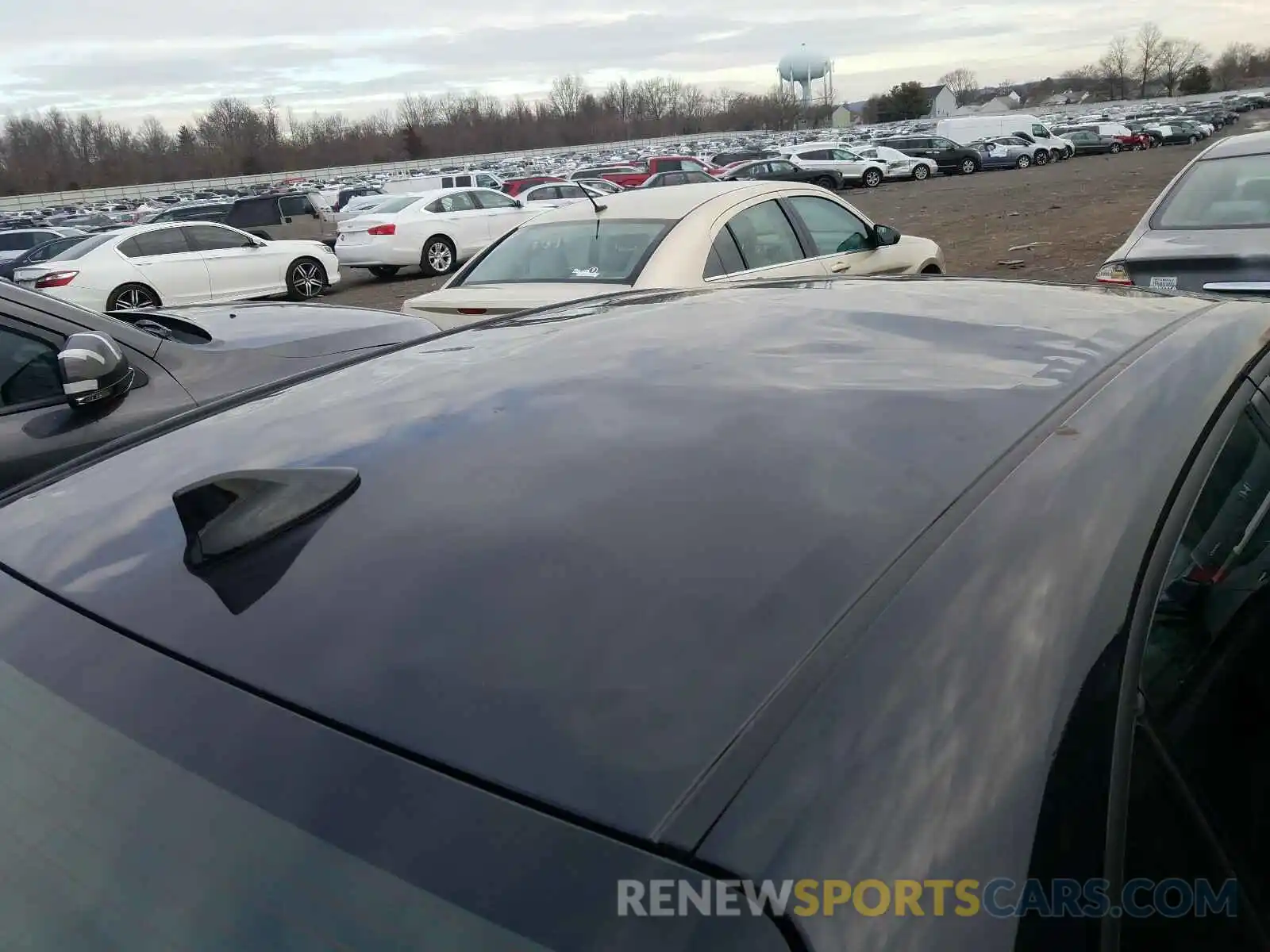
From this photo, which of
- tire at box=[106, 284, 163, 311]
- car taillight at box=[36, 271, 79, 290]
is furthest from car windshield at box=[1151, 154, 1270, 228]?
car taillight at box=[36, 271, 79, 290]

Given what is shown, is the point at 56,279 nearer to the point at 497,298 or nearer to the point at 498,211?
the point at 498,211

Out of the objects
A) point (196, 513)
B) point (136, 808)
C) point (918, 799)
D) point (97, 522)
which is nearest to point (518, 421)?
point (196, 513)

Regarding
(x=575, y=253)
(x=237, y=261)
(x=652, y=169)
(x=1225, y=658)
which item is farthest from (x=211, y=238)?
(x=652, y=169)

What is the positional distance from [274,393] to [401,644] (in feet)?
4.08

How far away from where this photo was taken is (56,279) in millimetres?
13711

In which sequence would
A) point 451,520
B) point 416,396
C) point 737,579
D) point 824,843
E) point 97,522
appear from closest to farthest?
point 824,843
point 737,579
point 451,520
point 97,522
point 416,396

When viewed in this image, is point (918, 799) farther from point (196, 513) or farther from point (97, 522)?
point (97, 522)

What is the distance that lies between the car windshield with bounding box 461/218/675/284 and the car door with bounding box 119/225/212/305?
9.48 m

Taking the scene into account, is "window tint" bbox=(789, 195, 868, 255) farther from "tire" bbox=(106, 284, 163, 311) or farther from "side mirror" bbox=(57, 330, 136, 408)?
"tire" bbox=(106, 284, 163, 311)

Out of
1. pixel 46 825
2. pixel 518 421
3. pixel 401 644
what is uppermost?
pixel 518 421

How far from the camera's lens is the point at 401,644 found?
113 cm

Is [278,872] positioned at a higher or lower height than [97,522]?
lower

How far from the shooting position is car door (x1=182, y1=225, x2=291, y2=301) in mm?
15172

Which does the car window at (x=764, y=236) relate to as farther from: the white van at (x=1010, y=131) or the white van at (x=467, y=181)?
the white van at (x=1010, y=131)
